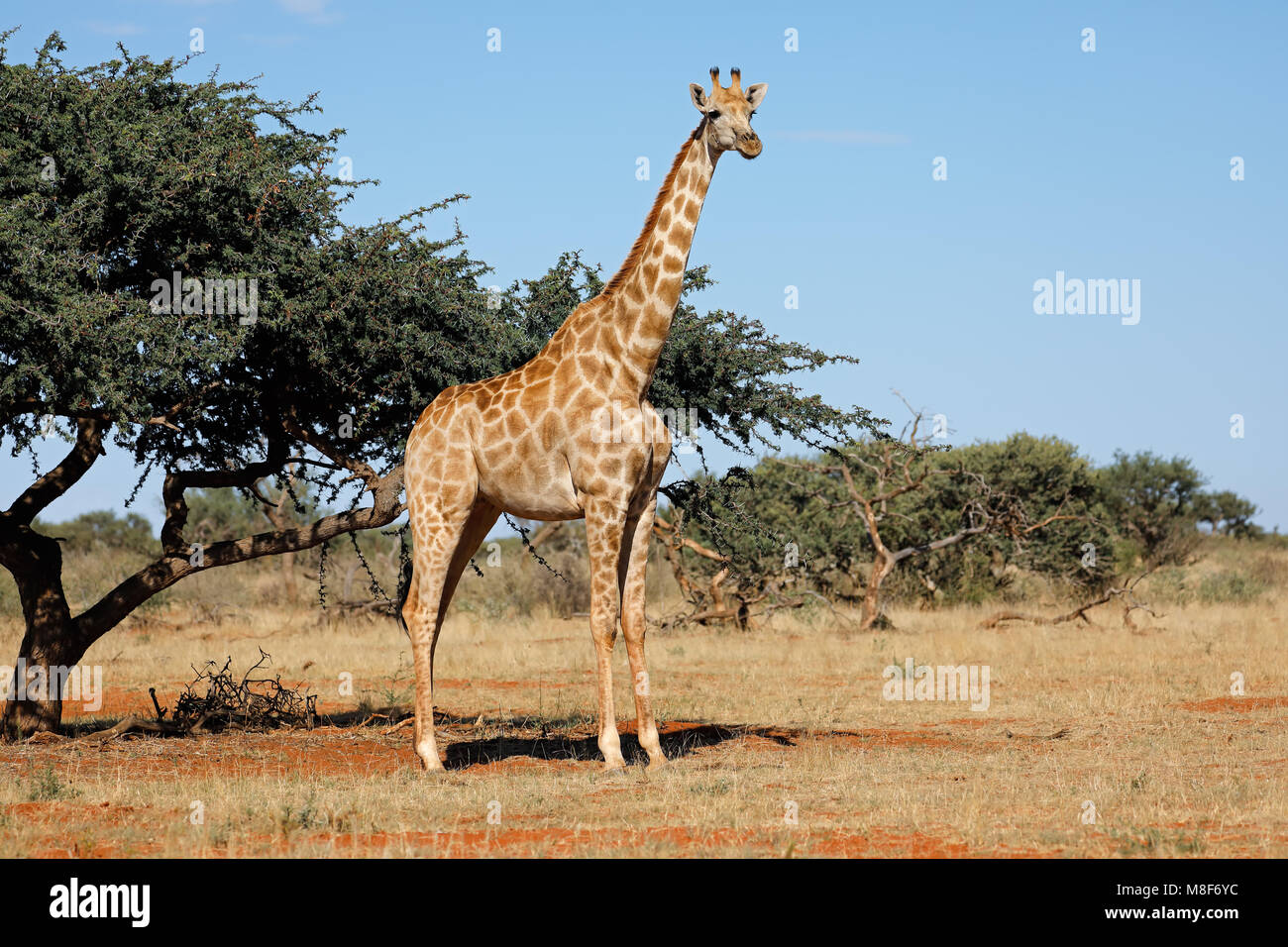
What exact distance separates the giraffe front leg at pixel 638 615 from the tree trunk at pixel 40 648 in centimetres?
562

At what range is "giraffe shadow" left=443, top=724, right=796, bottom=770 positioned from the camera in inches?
Answer: 459

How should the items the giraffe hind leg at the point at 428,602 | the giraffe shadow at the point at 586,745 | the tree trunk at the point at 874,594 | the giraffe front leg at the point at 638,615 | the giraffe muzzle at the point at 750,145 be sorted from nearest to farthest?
the giraffe muzzle at the point at 750,145 < the giraffe front leg at the point at 638,615 < the giraffe hind leg at the point at 428,602 < the giraffe shadow at the point at 586,745 < the tree trunk at the point at 874,594

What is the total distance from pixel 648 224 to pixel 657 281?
0.59m

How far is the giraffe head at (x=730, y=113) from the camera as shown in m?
10.4

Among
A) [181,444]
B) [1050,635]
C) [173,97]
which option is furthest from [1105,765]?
[1050,635]

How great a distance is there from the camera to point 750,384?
45.3ft

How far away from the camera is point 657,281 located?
35.0 ft

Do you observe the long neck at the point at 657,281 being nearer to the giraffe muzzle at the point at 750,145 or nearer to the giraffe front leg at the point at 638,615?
the giraffe muzzle at the point at 750,145

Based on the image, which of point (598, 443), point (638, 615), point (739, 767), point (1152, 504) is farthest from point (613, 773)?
point (1152, 504)

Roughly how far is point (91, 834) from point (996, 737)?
8.22 metres

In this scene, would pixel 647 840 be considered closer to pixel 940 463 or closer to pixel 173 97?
pixel 173 97

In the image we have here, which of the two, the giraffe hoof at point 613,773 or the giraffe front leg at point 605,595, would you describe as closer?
the giraffe hoof at point 613,773

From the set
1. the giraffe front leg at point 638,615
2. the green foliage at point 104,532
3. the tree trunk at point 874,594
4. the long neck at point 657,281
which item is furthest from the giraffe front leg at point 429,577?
the green foliage at point 104,532

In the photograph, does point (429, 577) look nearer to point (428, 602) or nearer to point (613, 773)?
point (428, 602)
